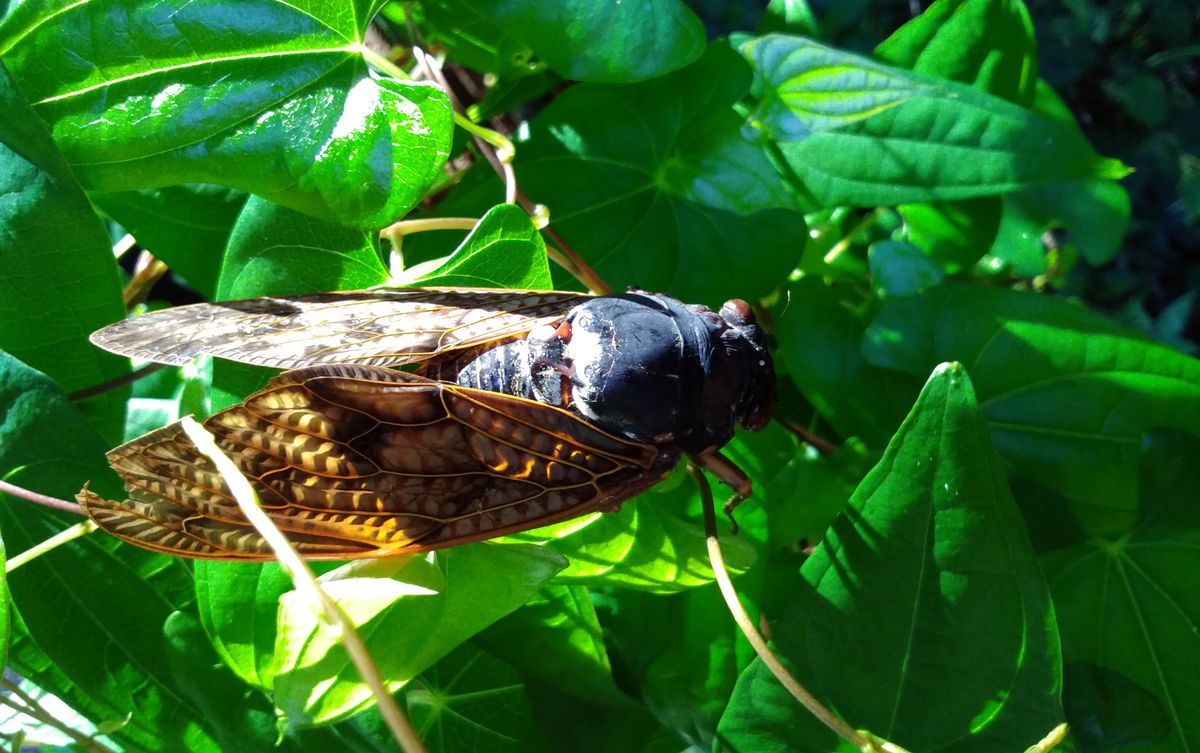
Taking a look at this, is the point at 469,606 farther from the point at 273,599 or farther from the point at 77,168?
the point at 77,168

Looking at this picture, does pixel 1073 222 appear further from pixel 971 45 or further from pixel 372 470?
pixel 372 470

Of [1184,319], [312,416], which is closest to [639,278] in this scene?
[312,416]

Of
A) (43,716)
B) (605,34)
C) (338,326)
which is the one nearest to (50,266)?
(338,326)

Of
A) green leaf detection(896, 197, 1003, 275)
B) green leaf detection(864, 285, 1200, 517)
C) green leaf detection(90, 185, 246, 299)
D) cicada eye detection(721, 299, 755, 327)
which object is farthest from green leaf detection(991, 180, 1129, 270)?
green leaf detection(90, 185, 246, 299)

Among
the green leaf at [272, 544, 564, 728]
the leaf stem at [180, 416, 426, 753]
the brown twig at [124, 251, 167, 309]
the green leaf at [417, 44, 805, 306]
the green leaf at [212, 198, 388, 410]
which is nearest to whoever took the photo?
the leaf stem at [180, 416, 426, 753]

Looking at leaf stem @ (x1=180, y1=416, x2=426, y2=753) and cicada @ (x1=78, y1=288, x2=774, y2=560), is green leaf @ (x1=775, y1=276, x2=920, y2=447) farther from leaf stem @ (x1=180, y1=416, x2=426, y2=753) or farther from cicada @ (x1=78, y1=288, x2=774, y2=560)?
leaf stem @ (x1=180, y1=416, x2=426, y2=753)

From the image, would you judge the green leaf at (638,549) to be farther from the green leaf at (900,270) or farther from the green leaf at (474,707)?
the green leaf at (900,270)
